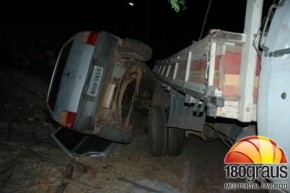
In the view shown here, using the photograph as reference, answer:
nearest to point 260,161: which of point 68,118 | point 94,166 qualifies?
point 68,118

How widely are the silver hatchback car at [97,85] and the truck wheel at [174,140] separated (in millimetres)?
793

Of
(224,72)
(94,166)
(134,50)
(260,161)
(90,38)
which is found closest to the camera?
(260,161)

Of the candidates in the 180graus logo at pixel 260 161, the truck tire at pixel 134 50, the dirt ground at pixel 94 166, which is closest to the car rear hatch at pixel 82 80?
the truck tire at pixel 134 50

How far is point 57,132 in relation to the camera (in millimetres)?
5762

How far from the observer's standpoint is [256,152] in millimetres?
2625

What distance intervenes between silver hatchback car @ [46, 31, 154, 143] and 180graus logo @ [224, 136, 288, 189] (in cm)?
229

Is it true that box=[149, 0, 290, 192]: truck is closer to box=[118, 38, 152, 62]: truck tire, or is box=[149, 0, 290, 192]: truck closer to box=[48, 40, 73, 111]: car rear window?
box=[118, 38, 152, 62]: truck tire

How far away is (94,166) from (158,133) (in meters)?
1.27

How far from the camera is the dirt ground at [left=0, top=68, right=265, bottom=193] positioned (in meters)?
4.47

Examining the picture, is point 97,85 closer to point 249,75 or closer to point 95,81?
point 95,81

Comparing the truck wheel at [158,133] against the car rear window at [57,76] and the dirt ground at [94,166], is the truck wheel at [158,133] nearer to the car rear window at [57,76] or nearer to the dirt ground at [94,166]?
the dirt ground at [94,166]

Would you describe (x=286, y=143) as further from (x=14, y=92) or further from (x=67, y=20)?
(x=67, y=20)

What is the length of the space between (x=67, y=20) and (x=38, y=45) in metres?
6.51

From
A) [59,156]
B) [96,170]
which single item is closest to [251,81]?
[96,170]
